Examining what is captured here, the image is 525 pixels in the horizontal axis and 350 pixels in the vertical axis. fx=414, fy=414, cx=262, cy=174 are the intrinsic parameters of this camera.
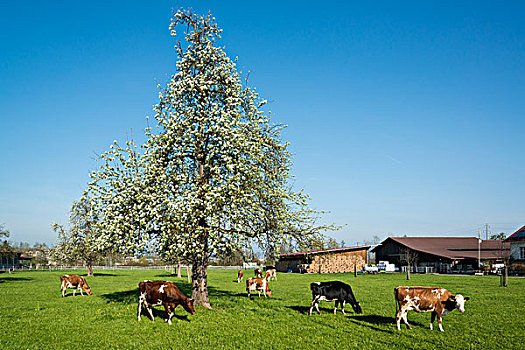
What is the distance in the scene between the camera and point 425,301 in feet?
53.2

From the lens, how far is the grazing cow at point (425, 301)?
16.2 metres

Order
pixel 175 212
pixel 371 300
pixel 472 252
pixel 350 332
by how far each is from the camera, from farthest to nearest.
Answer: pixel 472 252, pixel 371 300, pixel 175 212, pixel 350 332

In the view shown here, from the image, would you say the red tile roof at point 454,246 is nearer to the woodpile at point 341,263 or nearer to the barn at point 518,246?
the barn at point 518,246

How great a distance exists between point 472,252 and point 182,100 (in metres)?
75.8

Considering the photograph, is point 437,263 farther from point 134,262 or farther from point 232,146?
point 134,262

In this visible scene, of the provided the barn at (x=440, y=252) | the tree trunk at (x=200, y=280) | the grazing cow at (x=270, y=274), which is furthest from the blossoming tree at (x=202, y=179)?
the barn at (x=440, y=252)

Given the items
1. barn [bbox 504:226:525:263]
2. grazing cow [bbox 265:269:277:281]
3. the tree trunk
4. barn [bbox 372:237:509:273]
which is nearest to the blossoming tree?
the tree trunk

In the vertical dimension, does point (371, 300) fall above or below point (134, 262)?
above

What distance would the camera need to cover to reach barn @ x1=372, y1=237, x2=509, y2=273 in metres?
72.2

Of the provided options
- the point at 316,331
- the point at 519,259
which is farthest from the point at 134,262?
the point at 316,331

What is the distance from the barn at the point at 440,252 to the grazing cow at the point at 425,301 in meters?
53.7

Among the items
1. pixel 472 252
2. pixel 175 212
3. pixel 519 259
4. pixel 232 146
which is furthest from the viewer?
pixel 472 252

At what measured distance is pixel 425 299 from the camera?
53.3 ft

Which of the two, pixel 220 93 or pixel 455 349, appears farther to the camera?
pixel 220 93
